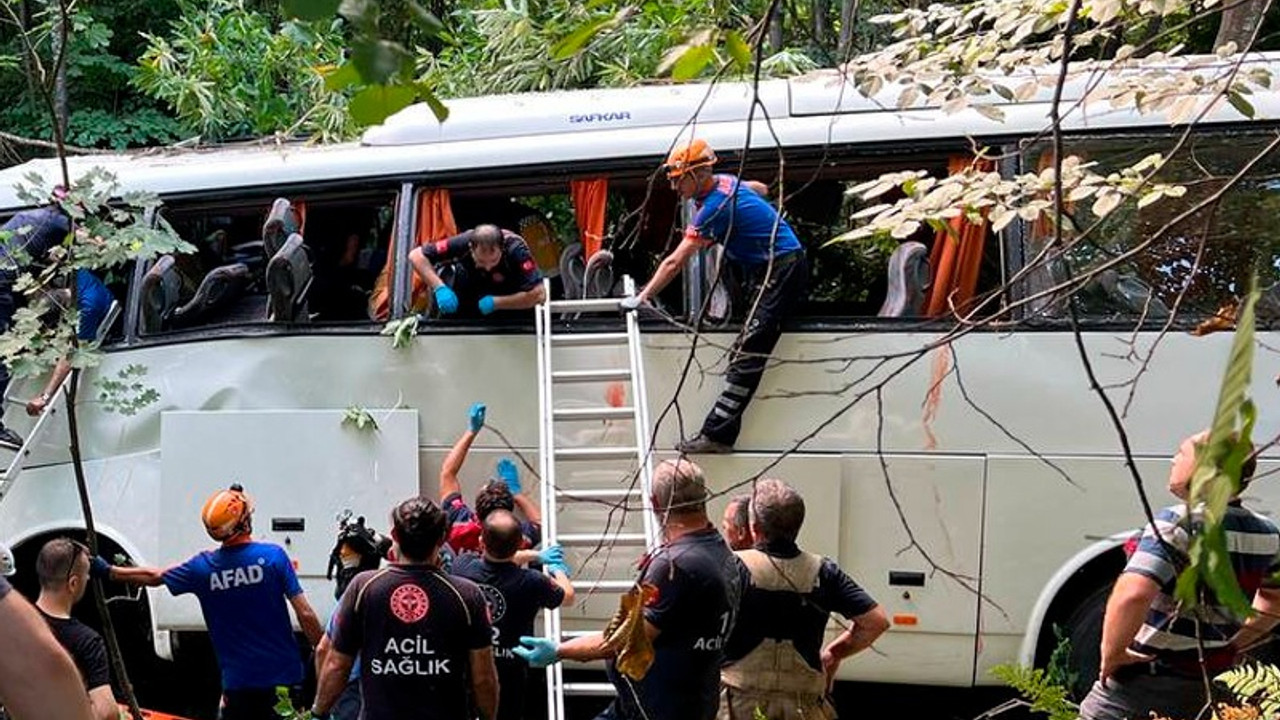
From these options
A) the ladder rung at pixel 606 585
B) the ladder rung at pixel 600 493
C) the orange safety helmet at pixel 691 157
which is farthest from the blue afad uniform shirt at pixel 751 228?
the ladder rung at pixel 606 585

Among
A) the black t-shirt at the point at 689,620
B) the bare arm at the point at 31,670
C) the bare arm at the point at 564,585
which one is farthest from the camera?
the bare arm at the point at 564,585

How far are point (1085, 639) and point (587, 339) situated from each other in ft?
8.42

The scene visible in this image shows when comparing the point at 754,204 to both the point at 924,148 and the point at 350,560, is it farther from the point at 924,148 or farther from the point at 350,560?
the point at 350,560

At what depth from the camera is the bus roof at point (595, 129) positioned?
6.05m

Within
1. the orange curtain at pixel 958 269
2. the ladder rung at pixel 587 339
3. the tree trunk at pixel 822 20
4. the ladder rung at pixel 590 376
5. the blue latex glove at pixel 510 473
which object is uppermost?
the tree trunk at pixel 822 20

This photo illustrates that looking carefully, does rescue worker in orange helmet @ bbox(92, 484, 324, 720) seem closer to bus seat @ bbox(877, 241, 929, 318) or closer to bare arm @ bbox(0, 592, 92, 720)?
bus seat @ bbox(877, 241, 929, 318)

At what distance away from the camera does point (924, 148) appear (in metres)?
6.06

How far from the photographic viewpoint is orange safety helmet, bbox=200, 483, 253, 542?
529 cm

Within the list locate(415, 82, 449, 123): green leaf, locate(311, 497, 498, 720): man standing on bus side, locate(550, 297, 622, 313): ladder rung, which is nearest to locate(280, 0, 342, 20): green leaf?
locate(415, 82, 449, 123): green leaf

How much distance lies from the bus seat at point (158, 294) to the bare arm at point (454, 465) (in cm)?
168

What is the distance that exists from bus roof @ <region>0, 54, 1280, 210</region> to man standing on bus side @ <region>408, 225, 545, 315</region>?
0.39 metres

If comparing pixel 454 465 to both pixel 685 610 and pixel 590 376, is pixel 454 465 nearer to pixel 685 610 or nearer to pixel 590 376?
pixel 590 376

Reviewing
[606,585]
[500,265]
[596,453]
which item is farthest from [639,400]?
[500,265]

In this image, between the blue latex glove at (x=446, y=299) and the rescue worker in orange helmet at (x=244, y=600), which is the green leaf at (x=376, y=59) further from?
the blue latex glove at (x=446, y=299)
